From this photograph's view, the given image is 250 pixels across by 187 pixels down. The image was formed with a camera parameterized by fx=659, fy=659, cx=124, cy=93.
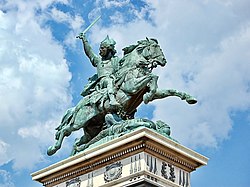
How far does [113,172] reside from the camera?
1425 cm

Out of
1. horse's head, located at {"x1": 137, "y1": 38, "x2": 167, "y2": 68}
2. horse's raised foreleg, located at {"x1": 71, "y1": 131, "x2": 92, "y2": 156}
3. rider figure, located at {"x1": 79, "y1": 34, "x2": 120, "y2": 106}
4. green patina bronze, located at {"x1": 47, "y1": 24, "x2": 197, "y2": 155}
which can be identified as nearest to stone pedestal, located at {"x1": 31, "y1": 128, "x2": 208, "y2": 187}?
green patina bronze, located at {"x1": 47, "y1": 24, "x2": 197, "y2": 155}

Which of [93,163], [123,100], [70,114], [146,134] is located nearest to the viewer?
[146,134]

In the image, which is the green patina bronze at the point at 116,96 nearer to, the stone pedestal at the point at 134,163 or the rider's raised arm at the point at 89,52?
the rider's raised arm at the point at 89,52

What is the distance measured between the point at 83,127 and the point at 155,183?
3152 millimetres

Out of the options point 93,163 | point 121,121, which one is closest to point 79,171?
point 93,163

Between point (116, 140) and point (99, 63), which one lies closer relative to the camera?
point (116, 140)

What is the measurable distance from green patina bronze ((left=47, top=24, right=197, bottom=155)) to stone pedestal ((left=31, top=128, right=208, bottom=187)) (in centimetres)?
52

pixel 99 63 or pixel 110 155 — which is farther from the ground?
pixel 99 63

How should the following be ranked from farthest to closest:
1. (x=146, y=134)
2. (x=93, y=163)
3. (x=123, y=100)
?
(x=123, y=100), (x=93, y=163), (x=146, y=134)

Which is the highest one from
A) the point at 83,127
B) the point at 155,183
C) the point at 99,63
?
the point at 99,63

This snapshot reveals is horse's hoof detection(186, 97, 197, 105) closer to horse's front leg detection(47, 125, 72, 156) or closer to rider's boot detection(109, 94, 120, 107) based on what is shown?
rider's boot detection(109, 94, 120, 107)

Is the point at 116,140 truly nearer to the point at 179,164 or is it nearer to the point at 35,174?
the point at 179,164

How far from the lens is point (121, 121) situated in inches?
600

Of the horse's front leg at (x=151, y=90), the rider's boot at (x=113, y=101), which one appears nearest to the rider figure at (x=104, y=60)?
the rider's boot at (x=113, y=101)
